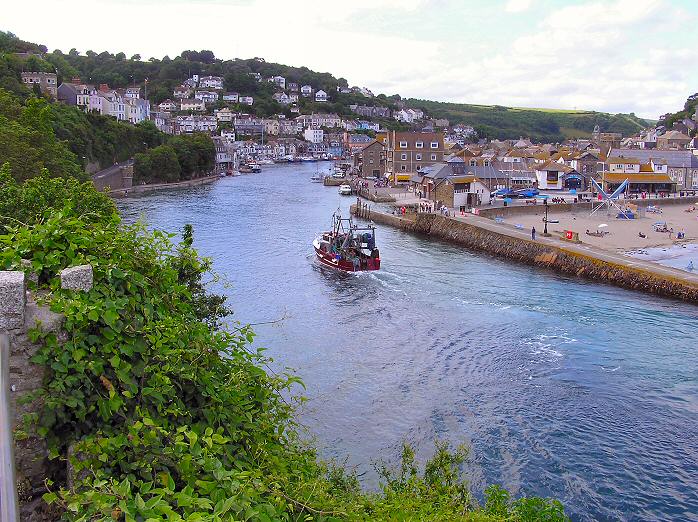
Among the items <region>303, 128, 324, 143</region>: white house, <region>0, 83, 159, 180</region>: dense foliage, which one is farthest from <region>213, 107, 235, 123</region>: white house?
<region>0, 83, 159, 180</region>: dense foliage

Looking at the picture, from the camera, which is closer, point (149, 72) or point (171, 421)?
point (171, 421)

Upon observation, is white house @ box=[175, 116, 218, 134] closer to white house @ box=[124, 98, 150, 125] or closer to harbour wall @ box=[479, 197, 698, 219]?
white house @ box=[124, 98, 150, 125]

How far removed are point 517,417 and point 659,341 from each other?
855 centimetres

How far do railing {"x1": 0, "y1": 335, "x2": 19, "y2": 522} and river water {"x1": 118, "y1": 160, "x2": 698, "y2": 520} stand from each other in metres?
8.89

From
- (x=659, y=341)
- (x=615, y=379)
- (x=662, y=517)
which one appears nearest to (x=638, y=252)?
(x=659, y=341)

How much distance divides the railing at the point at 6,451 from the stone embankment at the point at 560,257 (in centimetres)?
2689

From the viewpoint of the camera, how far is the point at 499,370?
59.8 ft

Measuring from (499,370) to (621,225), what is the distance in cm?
3121

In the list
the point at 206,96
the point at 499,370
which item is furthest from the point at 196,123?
the point at 499,370

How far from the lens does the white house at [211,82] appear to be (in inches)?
6885

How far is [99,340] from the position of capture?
Result: 5.16 m

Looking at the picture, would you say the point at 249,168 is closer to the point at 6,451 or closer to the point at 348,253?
the point at 348,253

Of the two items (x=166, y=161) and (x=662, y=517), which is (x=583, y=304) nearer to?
(x=662, y=517)

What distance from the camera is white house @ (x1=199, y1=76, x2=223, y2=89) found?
174875 mm
